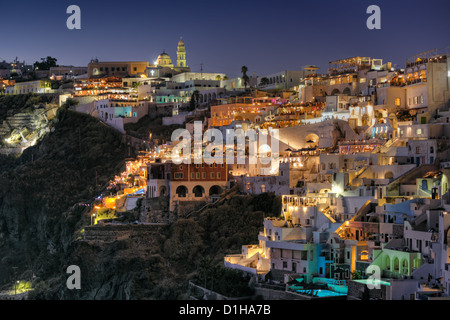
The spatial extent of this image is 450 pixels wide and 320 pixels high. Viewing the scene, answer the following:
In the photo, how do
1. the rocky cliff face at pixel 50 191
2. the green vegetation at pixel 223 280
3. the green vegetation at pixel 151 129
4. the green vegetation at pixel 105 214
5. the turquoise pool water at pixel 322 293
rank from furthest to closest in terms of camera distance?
the green vegetation at pixel 151 129
the rocky cliff face at pixel 50 191
the green vegetation at pixel 105 214
the green vegetation at pixel 223 280
the turquoise pool water at pixel 322 293

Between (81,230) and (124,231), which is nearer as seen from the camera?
(124,231)

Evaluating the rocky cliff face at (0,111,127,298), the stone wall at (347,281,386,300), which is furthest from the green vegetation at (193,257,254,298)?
the rocky cliff face at (0,111,127,298)

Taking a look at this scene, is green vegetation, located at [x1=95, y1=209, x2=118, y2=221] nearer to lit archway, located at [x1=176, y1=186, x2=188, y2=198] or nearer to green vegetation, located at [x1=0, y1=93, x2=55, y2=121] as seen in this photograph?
lit archway, located at [x1=176, y1=186, x2=188, y2=198]

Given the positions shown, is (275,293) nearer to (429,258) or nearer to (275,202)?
(429,258)

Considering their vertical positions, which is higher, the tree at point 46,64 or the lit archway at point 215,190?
the tree at point 46,64

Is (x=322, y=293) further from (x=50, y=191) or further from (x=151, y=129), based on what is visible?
(x=151, y=129)

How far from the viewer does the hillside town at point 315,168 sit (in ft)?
123

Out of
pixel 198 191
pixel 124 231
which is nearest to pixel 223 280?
pixel 124 231

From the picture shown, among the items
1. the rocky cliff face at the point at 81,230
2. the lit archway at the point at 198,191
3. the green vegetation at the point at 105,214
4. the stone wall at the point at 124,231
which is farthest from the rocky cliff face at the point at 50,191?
the lit archway at the point at 198,191

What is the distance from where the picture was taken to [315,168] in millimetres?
53906

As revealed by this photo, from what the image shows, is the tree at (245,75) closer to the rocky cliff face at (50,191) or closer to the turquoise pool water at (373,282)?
the rocky cliff face at (50,191)

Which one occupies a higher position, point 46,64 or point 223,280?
point 46,64

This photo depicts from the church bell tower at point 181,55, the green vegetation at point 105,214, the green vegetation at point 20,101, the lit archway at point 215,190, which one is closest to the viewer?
the lit archway at point 215,190

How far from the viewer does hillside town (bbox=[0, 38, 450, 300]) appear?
37594 millimetres
